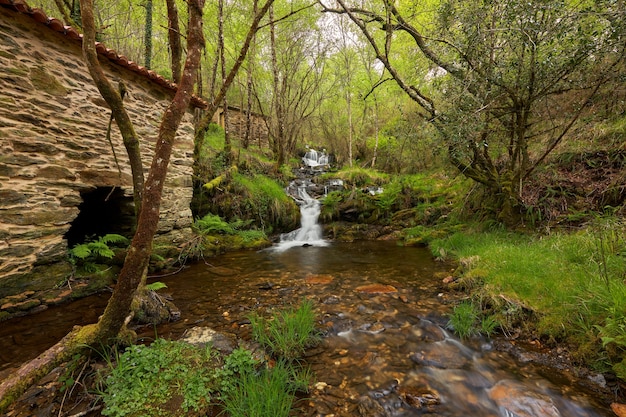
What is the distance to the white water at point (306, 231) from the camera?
9.02 m

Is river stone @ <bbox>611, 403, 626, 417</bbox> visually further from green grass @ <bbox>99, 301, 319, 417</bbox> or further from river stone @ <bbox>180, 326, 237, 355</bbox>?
river stone @ <bbox>180, 326, 237, 355</bbox>

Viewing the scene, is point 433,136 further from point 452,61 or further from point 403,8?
point 403,8

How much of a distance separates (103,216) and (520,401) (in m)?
7.77

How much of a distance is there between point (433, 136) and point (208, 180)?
6.44 metres

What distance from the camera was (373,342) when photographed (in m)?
3.00

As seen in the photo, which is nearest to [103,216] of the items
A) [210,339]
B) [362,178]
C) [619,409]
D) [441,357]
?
[210,339]

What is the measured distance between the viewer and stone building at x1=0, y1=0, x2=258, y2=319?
3674mm

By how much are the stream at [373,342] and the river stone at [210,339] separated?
0.73 feet

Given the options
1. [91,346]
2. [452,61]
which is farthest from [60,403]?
[452,61]

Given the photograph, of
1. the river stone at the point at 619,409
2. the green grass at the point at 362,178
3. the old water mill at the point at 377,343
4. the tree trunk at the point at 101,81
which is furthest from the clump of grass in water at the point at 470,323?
the green grass at the point at 362,178

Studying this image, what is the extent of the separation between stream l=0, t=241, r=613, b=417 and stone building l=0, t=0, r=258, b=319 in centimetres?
82

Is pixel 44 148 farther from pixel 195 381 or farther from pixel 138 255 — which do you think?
pixel 195 381

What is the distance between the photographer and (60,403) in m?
1.97

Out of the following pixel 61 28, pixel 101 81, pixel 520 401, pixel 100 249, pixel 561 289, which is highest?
pixel 61 28
